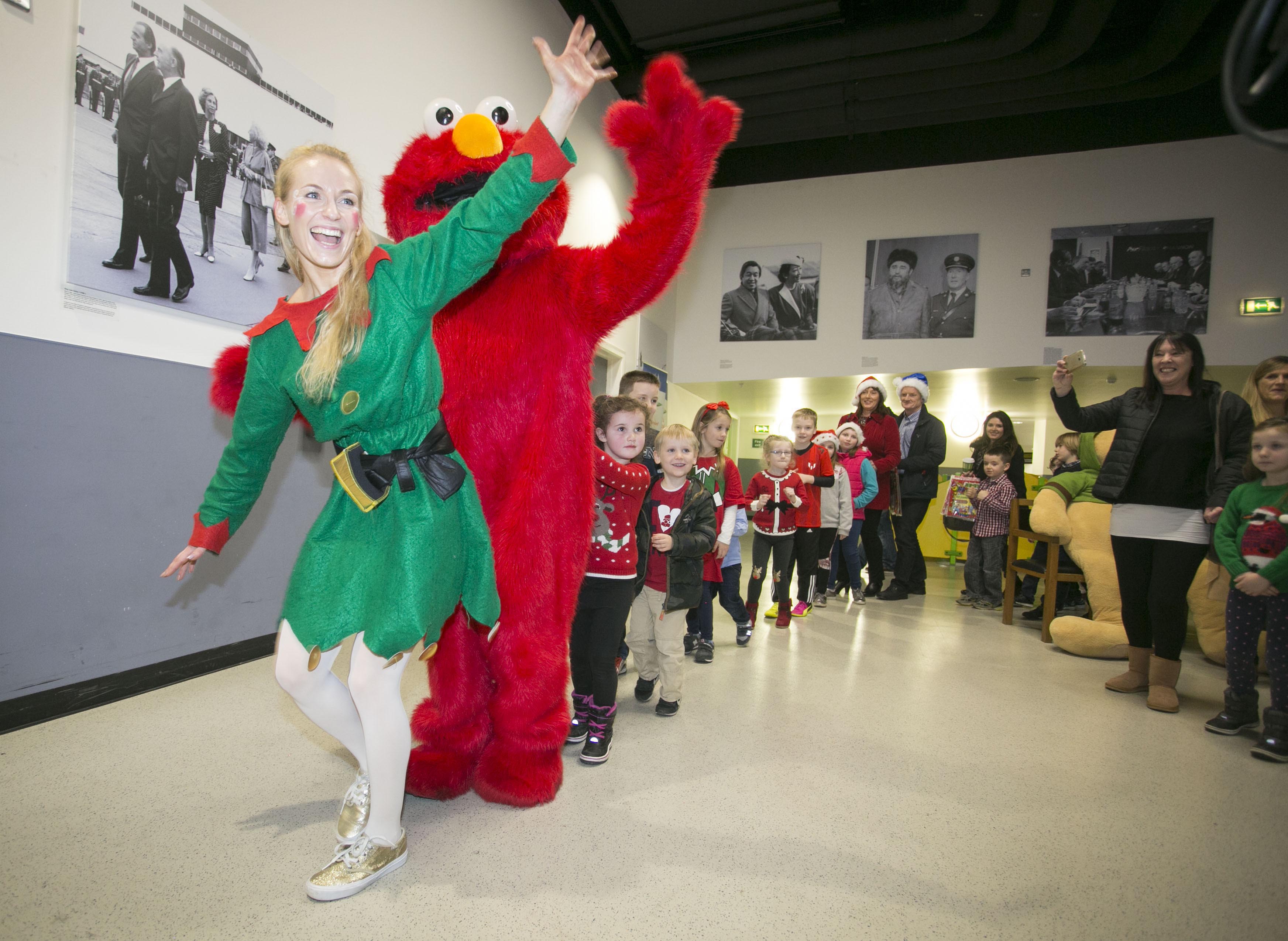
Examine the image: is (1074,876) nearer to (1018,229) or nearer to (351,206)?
(351,206)

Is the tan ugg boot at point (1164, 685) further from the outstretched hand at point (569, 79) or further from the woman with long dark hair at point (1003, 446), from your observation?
the outstretched hand at point (569, 79)

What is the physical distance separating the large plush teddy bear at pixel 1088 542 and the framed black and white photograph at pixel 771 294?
12.6ft

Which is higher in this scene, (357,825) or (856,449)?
(856,449)

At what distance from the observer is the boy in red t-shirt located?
12.3ft

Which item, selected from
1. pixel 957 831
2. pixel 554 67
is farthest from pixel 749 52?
pixel 957 831

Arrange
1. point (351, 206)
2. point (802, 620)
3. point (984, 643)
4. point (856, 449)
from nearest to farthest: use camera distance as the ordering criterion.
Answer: point (351, 206), point (984, 643), point (802, 620), point (856, 449)

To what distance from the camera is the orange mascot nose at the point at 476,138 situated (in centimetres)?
149

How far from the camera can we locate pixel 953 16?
4.94 meters

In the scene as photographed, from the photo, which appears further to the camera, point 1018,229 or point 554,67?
point 1018,229

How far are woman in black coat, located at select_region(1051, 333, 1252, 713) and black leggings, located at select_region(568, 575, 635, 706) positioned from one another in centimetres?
175

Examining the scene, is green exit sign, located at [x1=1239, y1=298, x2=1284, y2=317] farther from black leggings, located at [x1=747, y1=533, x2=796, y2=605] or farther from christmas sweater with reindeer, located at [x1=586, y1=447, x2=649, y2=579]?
christmas sweater with reindeer, located at [x1=586, y1=447, x2=649, y2=579]

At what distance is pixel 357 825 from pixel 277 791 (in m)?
0.45

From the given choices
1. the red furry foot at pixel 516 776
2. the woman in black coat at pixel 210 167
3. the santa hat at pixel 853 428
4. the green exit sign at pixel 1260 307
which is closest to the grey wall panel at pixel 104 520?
the woman in black coat at pixel 210 167

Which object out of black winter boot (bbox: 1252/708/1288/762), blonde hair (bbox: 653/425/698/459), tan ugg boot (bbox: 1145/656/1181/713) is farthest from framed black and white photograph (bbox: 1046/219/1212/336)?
blonde hair (bbox: 653/425/698/459)
